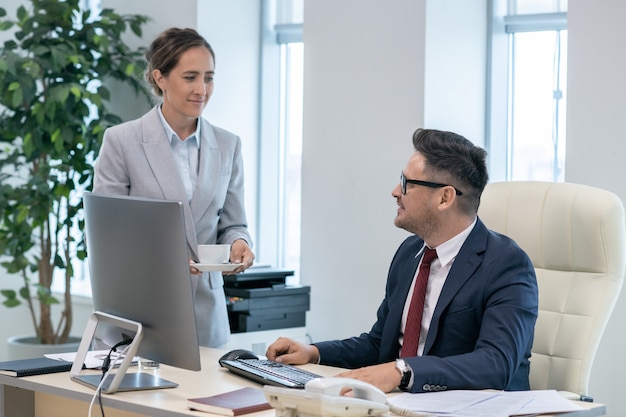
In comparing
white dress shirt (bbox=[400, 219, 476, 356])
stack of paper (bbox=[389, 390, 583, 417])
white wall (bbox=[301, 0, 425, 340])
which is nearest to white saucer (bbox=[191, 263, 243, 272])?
white dress shirt (bbox=[400, 219, 476, 356])

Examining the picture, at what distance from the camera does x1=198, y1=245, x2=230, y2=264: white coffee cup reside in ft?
7.88

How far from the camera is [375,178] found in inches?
153

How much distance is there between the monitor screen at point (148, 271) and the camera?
198 centimetres

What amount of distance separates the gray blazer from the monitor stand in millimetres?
503

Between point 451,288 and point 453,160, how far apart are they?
0.33 m

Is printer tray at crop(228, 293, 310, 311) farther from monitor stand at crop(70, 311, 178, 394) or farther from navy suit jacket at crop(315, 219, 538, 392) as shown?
monitor stand at crop(70, 311, 178, 394)

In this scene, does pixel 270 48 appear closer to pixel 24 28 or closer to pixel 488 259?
pixel 24 28

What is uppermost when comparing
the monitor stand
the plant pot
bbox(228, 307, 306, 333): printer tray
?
the monitor stand

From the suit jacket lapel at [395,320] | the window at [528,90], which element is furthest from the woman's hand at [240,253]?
the window at [528,90]

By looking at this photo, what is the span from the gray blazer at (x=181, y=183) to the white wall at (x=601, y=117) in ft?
4.34

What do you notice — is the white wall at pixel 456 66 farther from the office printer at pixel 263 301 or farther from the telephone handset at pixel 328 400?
the telephone handset at pixel 328 400

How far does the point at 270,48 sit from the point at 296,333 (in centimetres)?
159

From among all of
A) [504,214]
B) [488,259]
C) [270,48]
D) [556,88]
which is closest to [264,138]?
[270,48]

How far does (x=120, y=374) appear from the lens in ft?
6.74
